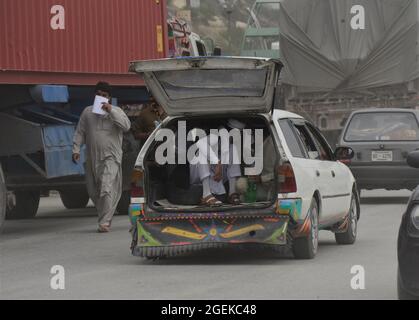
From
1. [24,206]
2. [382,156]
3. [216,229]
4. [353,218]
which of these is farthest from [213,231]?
[382,156]

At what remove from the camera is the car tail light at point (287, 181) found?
11.7m

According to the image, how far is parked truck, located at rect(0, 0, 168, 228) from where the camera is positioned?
50.2 feet

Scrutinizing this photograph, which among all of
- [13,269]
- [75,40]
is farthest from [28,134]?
[13,269]

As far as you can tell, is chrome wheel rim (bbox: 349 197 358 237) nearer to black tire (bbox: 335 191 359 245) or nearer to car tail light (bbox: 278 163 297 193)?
black tire (bbox: 335 191 359 245)

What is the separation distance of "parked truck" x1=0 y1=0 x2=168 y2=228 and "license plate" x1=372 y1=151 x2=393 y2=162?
13.0 ft

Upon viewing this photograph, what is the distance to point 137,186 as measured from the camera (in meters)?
12.1

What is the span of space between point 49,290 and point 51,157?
6.10 metres

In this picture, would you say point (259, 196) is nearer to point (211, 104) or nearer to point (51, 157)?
point (211, 104)

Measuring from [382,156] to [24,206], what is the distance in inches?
231

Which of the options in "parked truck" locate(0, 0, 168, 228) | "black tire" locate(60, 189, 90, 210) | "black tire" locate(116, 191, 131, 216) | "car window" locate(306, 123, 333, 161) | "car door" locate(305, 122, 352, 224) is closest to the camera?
"car door" locate(305, 122, 352, 224)

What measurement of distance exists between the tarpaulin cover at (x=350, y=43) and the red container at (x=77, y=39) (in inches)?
366

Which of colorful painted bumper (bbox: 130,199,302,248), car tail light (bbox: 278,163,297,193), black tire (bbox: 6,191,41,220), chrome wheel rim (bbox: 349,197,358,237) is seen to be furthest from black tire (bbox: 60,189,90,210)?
car tail light (bbox: 278,163,297,193)

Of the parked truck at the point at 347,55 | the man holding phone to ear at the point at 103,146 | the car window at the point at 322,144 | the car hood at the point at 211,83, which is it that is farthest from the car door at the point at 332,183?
the parked truck at the point at 347,55

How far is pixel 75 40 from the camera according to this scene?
658 inches
